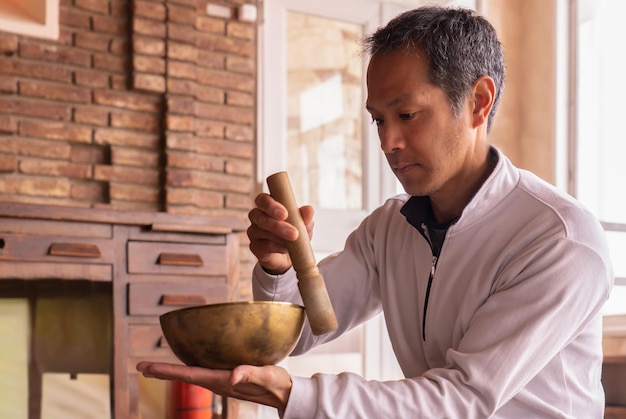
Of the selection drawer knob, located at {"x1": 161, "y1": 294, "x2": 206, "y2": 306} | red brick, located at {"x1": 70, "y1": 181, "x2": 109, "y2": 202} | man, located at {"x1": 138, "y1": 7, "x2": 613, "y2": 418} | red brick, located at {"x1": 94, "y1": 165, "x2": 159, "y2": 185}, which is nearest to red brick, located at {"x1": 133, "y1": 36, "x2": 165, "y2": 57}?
red brick, located at {"x1": 94, "y1": 165, "x2": 159, "y2": 185}

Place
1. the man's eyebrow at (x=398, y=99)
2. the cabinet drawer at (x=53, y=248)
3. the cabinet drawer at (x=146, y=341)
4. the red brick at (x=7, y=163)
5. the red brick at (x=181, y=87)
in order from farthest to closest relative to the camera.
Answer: the red brick at (x=181, y=87), the red brick at (x=7, y=163), the cabinet drawer at (x=146, y=341), the cabinet drawer at (x=53, y=248), the man's eyebrow at (x=398, y=99)

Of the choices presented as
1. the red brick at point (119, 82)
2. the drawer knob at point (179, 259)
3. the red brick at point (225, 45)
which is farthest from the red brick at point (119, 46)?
the drawer knob at point (179, 259)

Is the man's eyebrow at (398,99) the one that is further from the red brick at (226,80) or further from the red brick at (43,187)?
the red brick at (226,80)

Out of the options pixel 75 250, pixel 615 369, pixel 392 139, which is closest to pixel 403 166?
pixel 392 139

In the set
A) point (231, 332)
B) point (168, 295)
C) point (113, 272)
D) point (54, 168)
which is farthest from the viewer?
point (54, 168)

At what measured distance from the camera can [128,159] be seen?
382 cm

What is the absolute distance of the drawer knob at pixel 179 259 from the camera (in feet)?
10.4

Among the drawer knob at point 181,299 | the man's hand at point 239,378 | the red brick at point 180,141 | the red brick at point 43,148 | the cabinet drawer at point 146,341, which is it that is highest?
the red brick at point 180,141

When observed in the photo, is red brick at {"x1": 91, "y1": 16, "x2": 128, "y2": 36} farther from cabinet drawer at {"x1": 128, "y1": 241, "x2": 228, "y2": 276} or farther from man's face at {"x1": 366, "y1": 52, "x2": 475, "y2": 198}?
man's face at {"x1": 366, "y1": 52, "x2": 475, "y2": 198}

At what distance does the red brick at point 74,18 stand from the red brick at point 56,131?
493mm

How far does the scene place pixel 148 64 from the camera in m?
3.87

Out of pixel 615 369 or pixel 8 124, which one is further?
pixel 615 369

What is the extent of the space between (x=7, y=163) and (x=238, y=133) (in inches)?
45.9

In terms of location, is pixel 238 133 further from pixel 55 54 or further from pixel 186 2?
pixel 55 54
